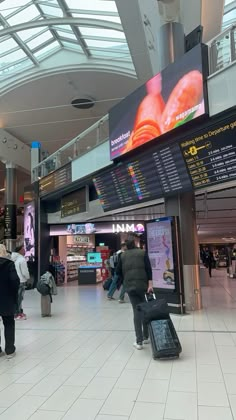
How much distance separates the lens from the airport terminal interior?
155 inches

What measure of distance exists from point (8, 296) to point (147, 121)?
180 inches

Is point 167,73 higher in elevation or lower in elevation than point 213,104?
higher

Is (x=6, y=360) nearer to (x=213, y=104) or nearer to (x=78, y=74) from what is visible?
(x=213, y=104)

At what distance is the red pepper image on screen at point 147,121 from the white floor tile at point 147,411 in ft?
17.1

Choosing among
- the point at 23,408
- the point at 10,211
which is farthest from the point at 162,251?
the point at 10,211

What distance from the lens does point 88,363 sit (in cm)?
477

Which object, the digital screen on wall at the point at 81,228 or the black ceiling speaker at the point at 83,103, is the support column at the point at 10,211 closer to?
the digital screen on wall at the point at 81,228

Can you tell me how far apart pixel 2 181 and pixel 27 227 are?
15.4 meters

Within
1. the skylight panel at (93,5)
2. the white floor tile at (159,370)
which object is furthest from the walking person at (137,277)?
the skylight panel at (93,5)

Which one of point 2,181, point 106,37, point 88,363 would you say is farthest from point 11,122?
point 88,363

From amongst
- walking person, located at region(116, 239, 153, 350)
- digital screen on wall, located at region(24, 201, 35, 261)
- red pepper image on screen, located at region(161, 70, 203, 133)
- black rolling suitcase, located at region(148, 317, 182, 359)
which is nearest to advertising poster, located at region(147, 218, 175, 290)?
red pepper image on screen, located at region(161, 70, 203, 133)

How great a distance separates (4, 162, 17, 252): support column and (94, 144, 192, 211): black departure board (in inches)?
442

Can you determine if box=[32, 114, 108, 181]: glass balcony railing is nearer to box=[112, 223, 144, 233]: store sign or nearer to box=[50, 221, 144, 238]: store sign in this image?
box=[50, 221, 144, 238]: store sign

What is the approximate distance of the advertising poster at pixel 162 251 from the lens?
8055mm
